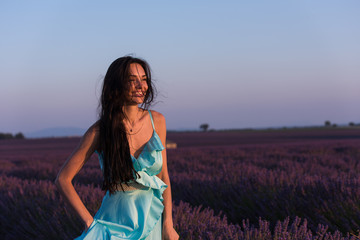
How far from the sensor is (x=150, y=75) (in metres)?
1.86

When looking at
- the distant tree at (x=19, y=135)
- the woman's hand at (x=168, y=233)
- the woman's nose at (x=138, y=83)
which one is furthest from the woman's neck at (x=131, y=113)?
the distant tree at (x=19, y=135)

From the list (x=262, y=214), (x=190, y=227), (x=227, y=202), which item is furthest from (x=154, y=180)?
(x=227, y=202)

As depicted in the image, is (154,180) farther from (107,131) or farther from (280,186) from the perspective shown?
(280,186)

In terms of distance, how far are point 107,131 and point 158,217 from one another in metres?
0.44

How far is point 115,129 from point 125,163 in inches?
5.9

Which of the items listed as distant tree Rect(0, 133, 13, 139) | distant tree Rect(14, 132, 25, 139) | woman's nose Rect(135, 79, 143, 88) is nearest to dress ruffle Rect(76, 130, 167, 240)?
woman's nose Rect(135, 79, 143, 88)

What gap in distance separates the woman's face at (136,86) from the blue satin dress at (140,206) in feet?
0.58

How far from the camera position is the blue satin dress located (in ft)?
5.65

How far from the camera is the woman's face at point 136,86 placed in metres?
1.77

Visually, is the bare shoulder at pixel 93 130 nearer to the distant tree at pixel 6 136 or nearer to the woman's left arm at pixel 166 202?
the woman's left arm at pixel 166 202

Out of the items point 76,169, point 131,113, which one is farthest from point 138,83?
point 76,169

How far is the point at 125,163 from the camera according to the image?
175cm

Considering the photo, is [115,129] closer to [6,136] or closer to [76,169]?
[76,169]

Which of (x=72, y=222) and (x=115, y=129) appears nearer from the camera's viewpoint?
(x=115, y=129)
